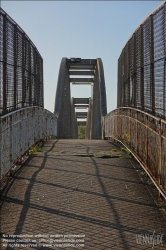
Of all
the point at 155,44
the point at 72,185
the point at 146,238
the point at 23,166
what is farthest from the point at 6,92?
the point at 146,238

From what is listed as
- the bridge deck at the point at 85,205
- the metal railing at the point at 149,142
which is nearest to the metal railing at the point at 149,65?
the metal railing at the point at 149,142

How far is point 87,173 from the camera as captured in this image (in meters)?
8.26

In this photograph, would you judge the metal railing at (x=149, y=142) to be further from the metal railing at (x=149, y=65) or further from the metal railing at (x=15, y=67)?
the metal railing at (x=15, y=67)

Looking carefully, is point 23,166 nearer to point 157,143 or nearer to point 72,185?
point 72,185

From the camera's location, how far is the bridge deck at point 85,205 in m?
5.36

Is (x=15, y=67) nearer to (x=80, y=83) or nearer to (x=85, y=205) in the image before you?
(x=85, y=205)

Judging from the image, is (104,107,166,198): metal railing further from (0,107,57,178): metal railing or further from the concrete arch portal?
the concrete arch portal

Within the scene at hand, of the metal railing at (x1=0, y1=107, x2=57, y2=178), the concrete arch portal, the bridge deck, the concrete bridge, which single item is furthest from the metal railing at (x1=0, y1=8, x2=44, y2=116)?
the concrete arch portal

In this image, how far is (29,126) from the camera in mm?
10531

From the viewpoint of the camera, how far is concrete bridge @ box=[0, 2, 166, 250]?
538 cm

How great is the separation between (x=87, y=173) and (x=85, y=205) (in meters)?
1.92

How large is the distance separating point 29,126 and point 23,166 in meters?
1.81

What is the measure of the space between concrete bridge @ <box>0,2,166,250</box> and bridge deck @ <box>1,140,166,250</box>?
0.01 metres

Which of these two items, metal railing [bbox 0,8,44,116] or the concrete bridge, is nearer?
the concrete bridge
